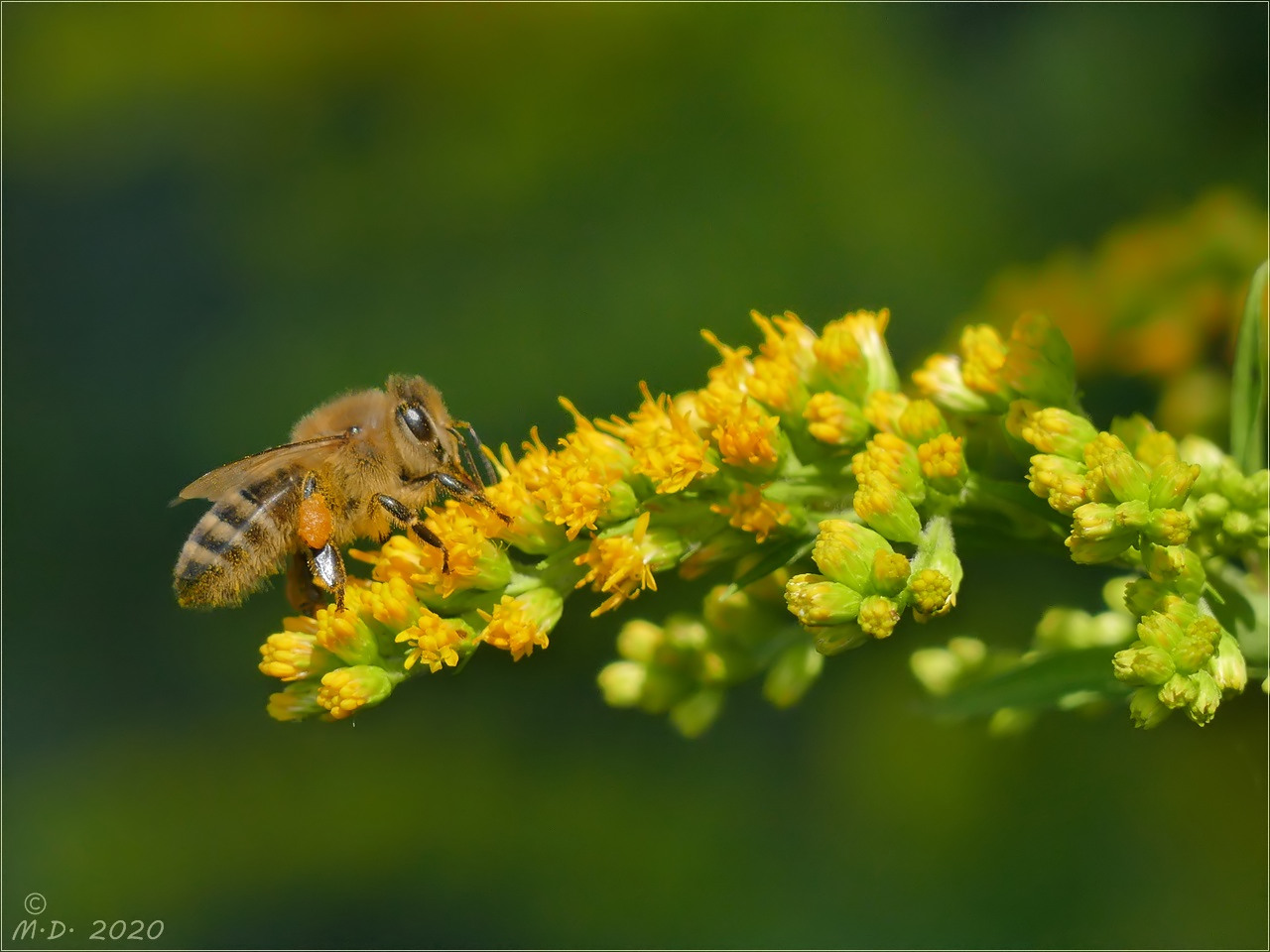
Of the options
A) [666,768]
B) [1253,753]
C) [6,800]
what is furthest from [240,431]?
[1253,753]

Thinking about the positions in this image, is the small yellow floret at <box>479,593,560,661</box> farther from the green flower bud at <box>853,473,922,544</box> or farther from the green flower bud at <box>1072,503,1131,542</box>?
the green flower bud at <box>1072,503,1131,542</box>

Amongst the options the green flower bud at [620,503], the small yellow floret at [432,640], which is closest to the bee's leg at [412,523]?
the small yellow floret at [432,640]

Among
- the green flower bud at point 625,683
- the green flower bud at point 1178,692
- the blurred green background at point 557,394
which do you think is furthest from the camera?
the blurred green background at point 557,394

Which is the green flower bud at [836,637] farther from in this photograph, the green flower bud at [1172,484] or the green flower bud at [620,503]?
the green flower bud at [1172,484]

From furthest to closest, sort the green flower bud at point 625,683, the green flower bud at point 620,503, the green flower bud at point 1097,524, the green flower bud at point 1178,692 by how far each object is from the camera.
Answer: the green flower bud at point 625,683, the green flower bud at point 620,503, the green flower bud at point 1097,524, the green flower bud at point 1178,692

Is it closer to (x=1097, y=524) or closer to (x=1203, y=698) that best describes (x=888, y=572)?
(x=1097, y=524)
